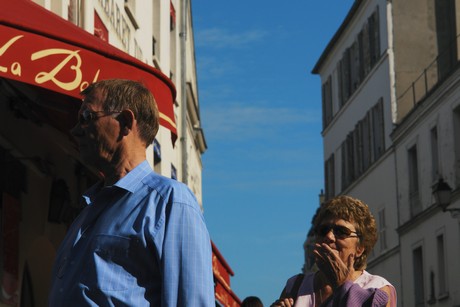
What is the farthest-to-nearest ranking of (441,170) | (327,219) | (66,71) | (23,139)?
(441,170) → (23,139) → (66,71) → (327,219)

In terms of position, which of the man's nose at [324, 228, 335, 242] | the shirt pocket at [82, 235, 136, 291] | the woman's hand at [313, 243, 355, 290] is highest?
the man's nose at [324, 228, 335, 242]

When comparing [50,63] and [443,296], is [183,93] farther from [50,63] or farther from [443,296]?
[50,63]

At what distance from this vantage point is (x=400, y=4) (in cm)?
4250

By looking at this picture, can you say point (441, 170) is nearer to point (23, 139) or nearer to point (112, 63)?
point (23, 139)

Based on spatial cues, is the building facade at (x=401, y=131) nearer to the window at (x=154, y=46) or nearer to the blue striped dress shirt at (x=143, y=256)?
the window at (x=154, y=46)

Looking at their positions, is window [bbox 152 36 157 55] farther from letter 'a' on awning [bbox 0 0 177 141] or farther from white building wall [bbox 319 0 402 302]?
white building wall [bbox 319 0 402 302]

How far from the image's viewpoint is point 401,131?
3975 cm

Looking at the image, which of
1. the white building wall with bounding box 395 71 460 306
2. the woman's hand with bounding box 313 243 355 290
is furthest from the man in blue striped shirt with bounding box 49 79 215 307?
the white building wall with bounding box 395 71 460 306

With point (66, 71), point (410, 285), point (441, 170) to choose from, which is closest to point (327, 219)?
point (66, 71)

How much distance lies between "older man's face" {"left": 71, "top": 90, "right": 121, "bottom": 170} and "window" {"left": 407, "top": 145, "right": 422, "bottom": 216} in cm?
3369

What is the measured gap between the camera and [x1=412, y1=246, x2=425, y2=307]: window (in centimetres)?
3725

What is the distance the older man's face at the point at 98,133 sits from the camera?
3912 millimetres

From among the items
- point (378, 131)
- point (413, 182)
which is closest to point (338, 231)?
point (413, 182)

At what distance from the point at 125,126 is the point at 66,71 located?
419 cm
